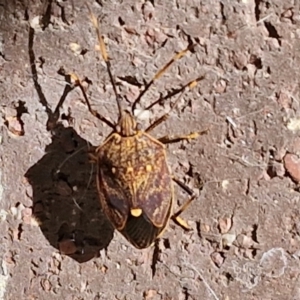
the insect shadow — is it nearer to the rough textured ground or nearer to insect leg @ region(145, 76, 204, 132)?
the rough textured ground

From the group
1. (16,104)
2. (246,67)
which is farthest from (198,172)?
(16,104)

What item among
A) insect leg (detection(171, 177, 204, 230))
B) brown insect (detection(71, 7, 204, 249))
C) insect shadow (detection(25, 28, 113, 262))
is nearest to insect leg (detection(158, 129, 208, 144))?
brown insect (detection(71, 7, 204, 249))

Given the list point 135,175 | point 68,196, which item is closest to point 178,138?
point 135,175

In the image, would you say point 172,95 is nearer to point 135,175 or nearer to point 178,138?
point 178,138

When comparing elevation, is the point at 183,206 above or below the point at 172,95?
below

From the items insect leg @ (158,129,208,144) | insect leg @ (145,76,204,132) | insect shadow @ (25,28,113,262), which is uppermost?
insect leg @ (145,76,204,132)

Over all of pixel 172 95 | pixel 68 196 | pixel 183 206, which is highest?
pixel 172 95
